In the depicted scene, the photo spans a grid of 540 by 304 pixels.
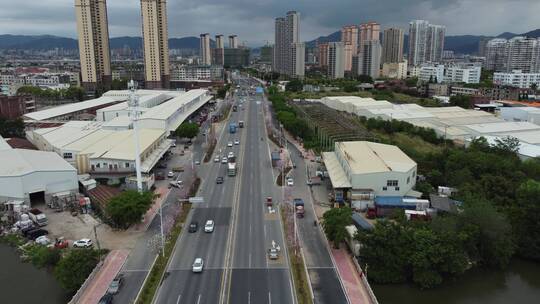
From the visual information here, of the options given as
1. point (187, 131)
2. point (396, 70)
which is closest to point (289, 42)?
point (396, 70)

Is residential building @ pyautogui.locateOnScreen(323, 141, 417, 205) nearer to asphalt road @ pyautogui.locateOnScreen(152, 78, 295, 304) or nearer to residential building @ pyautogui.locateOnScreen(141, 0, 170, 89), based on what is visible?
asphalt road @ pyautogui.locateOnScreen(152, 78, 295, 304)

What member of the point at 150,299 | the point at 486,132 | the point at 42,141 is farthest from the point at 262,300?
the point at 486,132

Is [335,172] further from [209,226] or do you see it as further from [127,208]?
[127,208]

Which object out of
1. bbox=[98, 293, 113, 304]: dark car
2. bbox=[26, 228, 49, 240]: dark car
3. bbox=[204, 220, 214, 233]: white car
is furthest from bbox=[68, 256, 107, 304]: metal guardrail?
bbox=[26, 228, 49, 240]: dark car

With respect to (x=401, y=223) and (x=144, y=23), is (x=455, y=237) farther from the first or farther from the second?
(x=144, y=23)

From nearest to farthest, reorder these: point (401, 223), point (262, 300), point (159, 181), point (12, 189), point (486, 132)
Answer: point (262, 300)
point (401, 223)
point (12, 189)
point (159, 181)
point (486, 132)

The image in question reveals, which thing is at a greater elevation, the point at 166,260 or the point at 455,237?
the point at 455,237

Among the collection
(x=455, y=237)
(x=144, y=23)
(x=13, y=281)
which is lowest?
(x=13, y=281)
